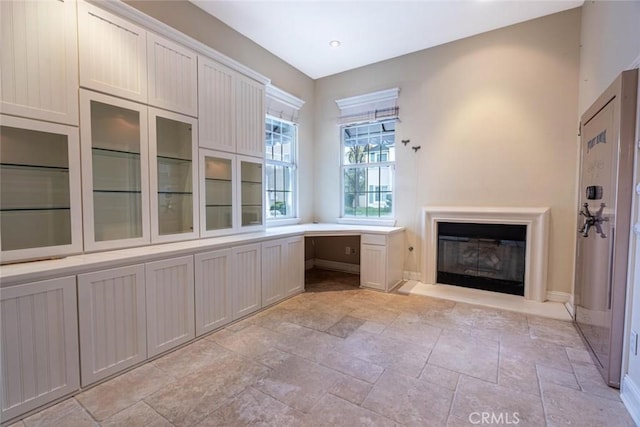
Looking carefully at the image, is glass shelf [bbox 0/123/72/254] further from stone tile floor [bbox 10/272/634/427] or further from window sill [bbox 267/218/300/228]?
window sill [bbox 267/218/300/228]

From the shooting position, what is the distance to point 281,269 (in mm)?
3258

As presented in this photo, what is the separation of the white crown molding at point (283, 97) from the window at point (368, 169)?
832 millimetres

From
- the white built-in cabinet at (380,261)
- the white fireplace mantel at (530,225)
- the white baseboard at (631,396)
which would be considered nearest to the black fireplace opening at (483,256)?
the white fireplace mantel at (530,225)

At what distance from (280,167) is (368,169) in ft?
4.61

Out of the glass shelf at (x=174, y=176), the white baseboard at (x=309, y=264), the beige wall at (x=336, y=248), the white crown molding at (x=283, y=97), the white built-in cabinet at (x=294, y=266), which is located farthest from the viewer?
the white baseboard at (x=309, y=264)

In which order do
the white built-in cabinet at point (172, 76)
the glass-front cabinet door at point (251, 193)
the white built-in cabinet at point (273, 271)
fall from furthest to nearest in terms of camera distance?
the glass-front cabinet door at point (251, 193)
the white built-in cabinet at point (273, 271)
the white built-in cabinet at point (172, 76)

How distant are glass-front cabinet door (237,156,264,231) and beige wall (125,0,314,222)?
1.23 meters

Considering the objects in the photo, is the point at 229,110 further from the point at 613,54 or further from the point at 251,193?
the point at 613,54

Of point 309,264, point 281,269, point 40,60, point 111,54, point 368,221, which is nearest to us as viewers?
point 40,60

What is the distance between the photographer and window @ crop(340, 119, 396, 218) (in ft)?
13.8

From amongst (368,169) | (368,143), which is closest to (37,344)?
(368,169)

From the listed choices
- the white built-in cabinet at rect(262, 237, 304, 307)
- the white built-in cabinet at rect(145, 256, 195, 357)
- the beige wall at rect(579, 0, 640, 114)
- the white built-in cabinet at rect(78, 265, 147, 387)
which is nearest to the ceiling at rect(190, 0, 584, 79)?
the beige wall at rect(579, 0, 640, 114)

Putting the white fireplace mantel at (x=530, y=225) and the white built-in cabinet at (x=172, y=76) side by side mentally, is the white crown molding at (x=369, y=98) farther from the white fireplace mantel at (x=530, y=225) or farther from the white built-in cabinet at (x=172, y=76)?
the white built-in cabinet at (x=172, y=76)

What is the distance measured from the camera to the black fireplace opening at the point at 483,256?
11.2ft
